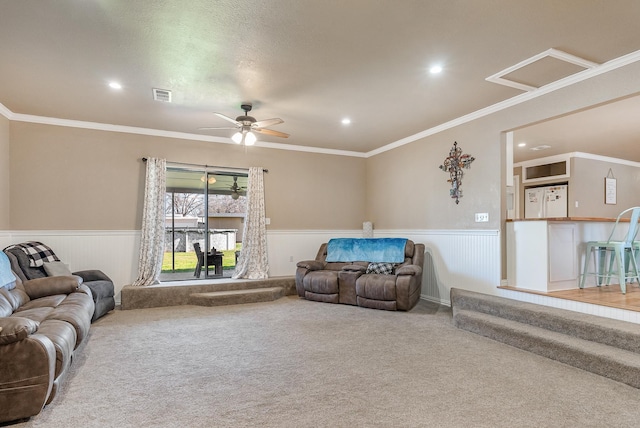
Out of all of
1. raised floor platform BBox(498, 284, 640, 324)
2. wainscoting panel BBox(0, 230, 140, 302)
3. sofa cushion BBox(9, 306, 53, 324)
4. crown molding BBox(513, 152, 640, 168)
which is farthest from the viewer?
crown molding BBox(513, 152, 640, 168)

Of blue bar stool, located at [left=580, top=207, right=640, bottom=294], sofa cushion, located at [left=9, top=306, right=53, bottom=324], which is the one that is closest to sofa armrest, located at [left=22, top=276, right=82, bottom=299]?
sofa cushion, located at [left=9, top=306, right=53, bottom=324]

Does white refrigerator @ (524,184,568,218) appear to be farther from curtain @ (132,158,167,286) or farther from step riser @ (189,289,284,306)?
curtain @ (132,158,167,286)

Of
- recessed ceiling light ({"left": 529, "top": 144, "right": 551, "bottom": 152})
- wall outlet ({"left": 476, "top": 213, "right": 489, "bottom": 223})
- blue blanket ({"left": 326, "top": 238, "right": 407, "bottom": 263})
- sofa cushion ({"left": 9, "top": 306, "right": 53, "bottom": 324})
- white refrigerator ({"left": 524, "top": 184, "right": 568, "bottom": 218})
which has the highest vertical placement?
recessed ceiling light ({"left": 529, "top": 144, "right": 551, "bottom": 152})

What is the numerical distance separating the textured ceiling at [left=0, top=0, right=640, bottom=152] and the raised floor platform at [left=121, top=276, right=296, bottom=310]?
268cm

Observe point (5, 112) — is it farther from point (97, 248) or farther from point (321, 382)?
point (321, 382)

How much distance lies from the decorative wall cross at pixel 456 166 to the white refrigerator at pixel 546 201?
387 cm

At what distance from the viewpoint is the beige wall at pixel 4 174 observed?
4.84 meters

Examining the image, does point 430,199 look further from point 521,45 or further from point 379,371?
point 379,371

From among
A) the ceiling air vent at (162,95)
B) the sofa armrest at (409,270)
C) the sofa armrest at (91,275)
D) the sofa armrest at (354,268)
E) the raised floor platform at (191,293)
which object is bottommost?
the raised floor platform at (191,293)

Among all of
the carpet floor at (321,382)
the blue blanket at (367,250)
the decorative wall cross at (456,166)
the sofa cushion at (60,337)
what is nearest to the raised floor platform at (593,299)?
the carpet floor at (321,382)

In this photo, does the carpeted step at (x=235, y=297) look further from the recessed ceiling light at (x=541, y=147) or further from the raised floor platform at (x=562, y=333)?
the recessed ceiling light at (x=541, y=147)

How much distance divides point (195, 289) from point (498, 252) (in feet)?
15.0

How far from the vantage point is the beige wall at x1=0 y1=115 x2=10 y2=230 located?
484 centimetres

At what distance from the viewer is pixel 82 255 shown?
5.47m
